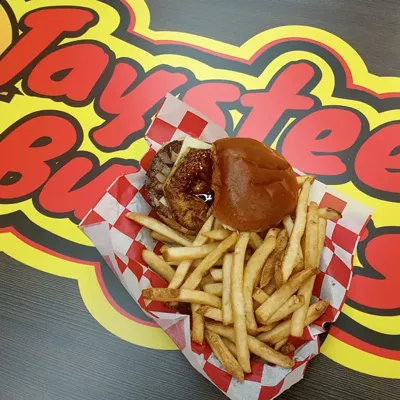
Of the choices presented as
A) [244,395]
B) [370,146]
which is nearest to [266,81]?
[370,146]

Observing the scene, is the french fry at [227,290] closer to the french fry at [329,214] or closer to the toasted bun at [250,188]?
the toasted bun at [250,188]

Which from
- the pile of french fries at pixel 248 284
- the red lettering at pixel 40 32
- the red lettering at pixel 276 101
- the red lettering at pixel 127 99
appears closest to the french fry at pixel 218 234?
the pile of french fries at pixel 248 284

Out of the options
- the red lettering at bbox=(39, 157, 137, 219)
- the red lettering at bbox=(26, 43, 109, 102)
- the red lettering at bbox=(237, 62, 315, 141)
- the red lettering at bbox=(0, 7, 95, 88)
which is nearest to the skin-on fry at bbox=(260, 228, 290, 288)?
the red lettering at bbox=(237, 62, 315, 141)

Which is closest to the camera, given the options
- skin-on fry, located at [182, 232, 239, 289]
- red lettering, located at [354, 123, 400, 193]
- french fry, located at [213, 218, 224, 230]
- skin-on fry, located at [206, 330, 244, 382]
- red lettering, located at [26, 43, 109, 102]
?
skin-on fry, located at [206, 330, 244, 382]

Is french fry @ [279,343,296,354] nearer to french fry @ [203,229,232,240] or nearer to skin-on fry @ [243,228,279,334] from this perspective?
skin-on fry @ [243,228,279,334]

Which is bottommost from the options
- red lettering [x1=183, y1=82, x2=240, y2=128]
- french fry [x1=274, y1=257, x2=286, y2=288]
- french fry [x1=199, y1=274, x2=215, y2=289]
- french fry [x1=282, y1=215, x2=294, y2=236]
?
french fry [x1=199, y1=274, x2=215, y2=289]

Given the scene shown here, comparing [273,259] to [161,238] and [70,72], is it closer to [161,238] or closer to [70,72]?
[161,238]

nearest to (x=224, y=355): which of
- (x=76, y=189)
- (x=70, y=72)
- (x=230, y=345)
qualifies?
(x=230, y=345)
